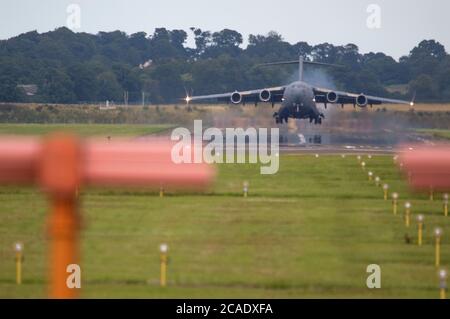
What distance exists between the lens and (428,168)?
354cm

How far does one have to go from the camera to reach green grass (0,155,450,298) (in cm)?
1509

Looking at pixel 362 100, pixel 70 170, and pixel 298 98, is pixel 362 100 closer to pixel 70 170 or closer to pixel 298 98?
pixel 298 98

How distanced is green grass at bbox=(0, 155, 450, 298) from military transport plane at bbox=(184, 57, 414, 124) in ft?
87.3

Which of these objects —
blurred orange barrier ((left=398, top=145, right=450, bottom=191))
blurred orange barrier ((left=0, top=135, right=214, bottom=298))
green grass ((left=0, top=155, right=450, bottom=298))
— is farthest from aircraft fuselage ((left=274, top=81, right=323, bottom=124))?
blurred orange barrier ((left=0, top=135, right=214, bottom=298))

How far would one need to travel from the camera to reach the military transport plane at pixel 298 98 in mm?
57781

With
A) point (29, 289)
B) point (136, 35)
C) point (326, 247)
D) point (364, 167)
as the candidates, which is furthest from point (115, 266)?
point (136, 35)

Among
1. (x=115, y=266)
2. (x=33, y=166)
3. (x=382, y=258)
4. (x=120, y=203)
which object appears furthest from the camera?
(x=120, y=203)

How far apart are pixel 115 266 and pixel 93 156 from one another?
43.5ft

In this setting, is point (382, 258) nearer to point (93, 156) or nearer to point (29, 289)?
point (29, 289)

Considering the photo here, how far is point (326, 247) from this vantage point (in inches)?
742

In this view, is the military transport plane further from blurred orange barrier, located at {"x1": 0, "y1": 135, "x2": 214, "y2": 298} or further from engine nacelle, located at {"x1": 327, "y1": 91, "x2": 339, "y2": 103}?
blurred orange barrier, located at {"x1": 0, "y1": 135, "x2": 214, "y2": 298}

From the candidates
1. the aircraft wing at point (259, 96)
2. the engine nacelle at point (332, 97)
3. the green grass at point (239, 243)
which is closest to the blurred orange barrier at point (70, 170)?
the green grass at point (239, 243)

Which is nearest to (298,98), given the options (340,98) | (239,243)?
(340,98)

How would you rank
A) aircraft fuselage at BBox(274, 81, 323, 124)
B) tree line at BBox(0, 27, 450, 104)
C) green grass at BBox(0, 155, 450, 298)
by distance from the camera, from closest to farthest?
green grass at BBox(0, 155, 450, 298) → aircraft fuselage at BBox(274, 81, 323, 124) → tree line at BBox(0, 27, 450, 104)
